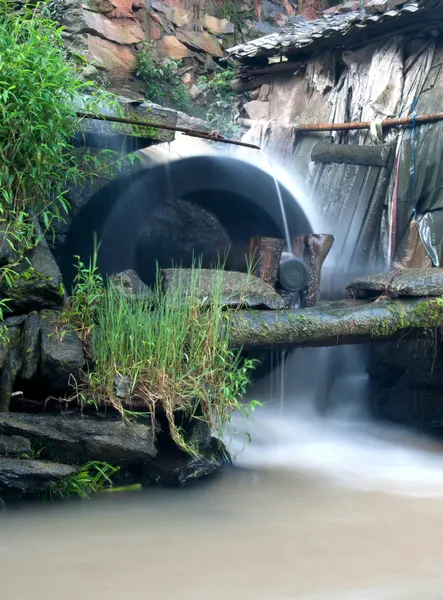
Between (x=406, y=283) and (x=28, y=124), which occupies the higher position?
(x=28, y=124)

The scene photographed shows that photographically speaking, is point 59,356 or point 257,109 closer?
point 59,356

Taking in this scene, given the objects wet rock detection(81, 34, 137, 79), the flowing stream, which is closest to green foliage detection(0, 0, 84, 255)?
the flowing stream

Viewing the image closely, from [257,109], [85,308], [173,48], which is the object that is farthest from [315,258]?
[173,48]

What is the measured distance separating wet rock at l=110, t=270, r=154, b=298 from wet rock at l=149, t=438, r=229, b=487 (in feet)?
3.70

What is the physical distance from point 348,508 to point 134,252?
10.8 feet

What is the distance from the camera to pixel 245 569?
3.02 meters

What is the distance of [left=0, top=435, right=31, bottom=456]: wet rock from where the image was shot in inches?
148

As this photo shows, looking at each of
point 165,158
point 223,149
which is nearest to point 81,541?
point 165,158

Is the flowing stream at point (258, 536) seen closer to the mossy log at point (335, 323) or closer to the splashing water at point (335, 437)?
the splashing water at point (335, 437)

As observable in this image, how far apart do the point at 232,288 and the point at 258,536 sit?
2028 millimetres

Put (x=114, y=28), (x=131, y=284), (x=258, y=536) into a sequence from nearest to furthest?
(x=258, y=536), (x=131, y=284), (x=114, y=28)

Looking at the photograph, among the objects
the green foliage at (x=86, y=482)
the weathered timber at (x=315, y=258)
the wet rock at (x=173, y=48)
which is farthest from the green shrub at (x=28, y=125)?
the wet rock at (x=173, y=48)

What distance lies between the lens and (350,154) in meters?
7.76

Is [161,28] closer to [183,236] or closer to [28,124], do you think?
[183,236]
